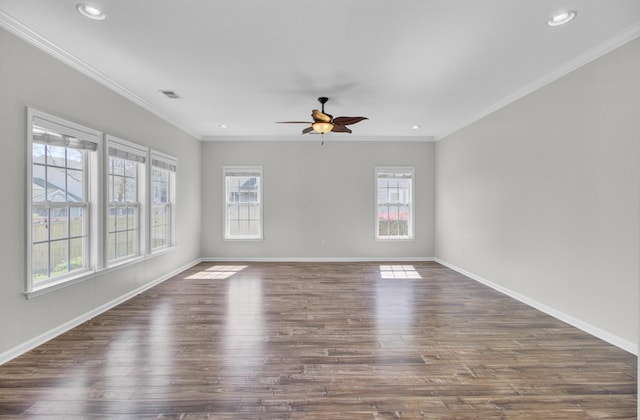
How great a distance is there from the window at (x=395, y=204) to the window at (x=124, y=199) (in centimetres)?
468

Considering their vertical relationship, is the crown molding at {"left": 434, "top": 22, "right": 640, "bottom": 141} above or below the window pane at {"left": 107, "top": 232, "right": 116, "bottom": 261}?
above

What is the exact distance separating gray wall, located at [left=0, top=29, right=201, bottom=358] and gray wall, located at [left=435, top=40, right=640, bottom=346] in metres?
5.22

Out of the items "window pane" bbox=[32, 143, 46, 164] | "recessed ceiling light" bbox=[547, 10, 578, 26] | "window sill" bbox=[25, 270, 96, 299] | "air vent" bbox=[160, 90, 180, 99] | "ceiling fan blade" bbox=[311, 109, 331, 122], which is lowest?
"window sill" bbox=[25, 270, 96, 299]

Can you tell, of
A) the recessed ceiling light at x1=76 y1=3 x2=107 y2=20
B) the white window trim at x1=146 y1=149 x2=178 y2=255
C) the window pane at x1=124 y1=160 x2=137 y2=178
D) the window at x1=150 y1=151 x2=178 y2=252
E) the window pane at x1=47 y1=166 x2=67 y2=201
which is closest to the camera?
the recessed ceiling light at x1=76 y1=3 x2=107 y2=20

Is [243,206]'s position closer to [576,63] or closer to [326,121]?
[326,121]

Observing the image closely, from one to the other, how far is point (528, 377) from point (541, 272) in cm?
193

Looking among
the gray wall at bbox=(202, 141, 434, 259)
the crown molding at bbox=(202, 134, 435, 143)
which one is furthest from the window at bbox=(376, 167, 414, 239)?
the crown molding at bbox=(202, 134, 435, 143)

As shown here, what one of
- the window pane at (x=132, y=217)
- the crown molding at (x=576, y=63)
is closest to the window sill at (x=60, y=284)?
the window pane at (x=132, y=217)

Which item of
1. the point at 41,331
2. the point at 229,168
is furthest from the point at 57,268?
the point at 229,168

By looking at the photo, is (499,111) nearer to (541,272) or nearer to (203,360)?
(541,272)

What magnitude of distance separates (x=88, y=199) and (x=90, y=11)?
80.4 inches

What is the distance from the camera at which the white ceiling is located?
2432 mm

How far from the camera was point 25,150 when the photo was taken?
8.95ft

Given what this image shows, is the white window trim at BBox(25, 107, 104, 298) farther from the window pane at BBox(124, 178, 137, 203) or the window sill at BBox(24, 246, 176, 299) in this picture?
the window pane at BBox(124, 178, 137, 203)
